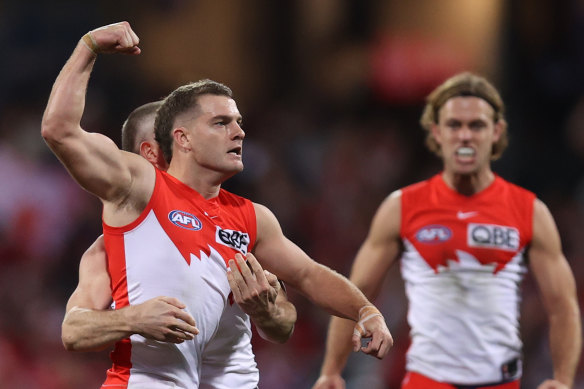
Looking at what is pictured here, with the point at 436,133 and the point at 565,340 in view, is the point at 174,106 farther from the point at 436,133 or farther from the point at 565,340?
the point at 565,340

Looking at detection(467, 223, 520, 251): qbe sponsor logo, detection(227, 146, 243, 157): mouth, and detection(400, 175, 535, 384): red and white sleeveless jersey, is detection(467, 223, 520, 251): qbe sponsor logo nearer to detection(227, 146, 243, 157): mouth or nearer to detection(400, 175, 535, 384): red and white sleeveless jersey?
detection(400, 175, 535, 384): red and white sleeveless jersey

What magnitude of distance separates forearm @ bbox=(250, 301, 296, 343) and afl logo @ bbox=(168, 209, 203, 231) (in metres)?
0.44

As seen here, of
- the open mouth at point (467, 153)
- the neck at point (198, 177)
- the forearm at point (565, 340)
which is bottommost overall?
the forearm at point (565, 340)

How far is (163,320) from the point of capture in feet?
10.5

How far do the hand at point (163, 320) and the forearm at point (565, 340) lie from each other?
2.49m

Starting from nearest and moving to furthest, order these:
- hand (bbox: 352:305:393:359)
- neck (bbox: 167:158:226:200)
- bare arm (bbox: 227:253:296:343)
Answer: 1. bare arm (bbox: 227:253:296:343)
2. hand (bbox: 352:305:393:359)
3. neck (bbox: 167:158:226:200)

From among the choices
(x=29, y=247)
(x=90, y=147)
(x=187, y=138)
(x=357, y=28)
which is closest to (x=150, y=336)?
(x=90, y=147)

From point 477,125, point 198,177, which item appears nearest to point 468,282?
point 477,125

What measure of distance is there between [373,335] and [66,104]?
1481 millimetres

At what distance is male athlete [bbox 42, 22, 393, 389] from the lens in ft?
10.8

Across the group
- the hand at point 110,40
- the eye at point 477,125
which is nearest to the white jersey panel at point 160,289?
the hand at point 110,40

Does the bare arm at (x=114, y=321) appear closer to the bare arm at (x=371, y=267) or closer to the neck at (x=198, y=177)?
the neck at (x=198, y=177)

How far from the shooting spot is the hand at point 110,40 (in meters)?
3.35

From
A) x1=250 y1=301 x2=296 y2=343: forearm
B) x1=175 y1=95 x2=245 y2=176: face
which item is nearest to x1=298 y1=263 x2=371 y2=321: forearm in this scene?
x1=250 y1=301 x2=296 y2=343: forearm
